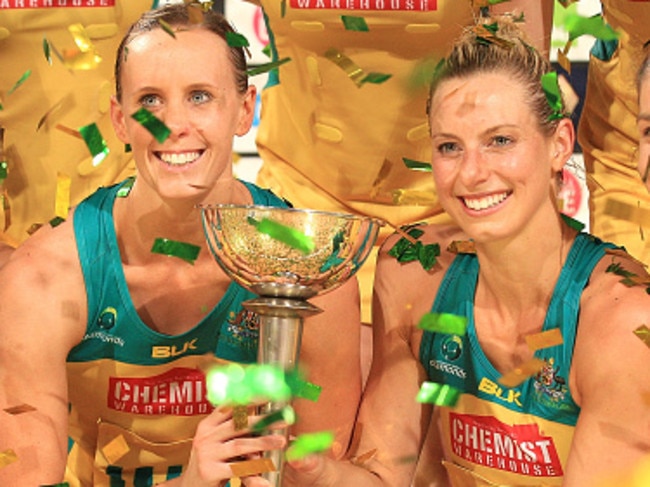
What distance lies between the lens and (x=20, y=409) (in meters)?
1.96

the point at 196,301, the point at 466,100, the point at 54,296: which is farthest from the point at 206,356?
the point at 466,100

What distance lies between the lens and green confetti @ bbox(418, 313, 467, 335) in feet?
6.57

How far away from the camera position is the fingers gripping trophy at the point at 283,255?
1706 mm

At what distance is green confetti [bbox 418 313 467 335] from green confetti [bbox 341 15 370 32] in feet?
1.73

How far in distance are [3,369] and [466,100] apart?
74 cm

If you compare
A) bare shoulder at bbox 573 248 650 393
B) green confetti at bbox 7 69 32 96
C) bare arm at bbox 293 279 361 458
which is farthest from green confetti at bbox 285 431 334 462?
green confetti at bbox 7 69 32 96

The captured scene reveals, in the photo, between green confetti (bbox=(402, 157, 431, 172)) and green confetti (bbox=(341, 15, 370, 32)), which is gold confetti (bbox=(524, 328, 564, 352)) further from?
green confetti (bbox=(341, 15, 370, 32))

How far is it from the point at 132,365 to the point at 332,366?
294 millimetres

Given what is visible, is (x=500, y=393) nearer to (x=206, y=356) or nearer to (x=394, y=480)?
(x=394, y=480)

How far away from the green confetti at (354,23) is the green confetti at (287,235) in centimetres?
64

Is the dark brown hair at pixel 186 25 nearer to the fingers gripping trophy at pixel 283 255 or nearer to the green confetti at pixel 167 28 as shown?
the green confetti at pixel 167 28

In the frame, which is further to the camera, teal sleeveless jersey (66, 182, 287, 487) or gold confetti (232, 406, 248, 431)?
teal sleeveless jersey (66, 182, 287, 487)

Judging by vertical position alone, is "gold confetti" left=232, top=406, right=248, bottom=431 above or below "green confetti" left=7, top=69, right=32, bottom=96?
below

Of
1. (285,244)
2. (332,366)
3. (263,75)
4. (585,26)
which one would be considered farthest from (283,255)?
(263,75)
